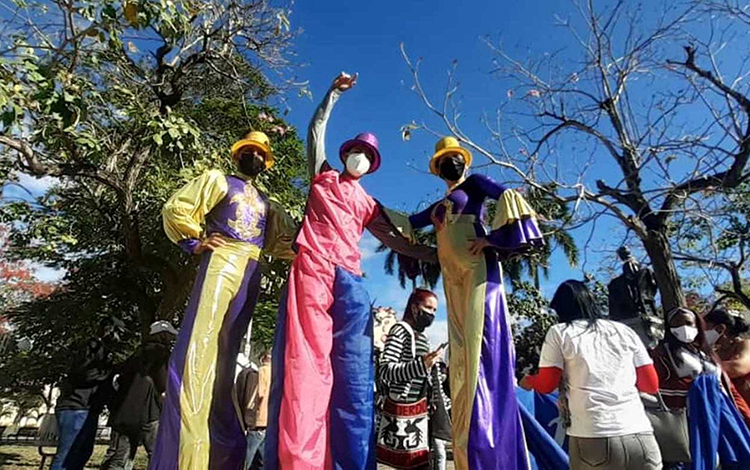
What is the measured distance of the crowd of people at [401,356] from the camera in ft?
8.87

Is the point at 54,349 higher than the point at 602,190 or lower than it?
lower

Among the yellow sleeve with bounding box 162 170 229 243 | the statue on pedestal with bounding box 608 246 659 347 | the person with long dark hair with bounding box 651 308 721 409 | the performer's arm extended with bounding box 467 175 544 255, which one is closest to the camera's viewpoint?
the performer's arm extended with bounding box 467 175 544 255

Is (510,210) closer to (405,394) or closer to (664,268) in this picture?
(405,394)

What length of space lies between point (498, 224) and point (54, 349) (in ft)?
36.0

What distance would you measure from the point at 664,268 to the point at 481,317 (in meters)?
Result: 6.54

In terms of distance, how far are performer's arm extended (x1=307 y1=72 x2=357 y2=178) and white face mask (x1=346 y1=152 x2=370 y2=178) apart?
0.17 metres

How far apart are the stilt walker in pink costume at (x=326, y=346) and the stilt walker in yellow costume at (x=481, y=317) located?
47 cm

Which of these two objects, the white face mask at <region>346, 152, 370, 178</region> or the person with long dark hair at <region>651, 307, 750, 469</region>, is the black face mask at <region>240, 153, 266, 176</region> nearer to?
the white face mask at <region>346, 152, 370, 178</region>

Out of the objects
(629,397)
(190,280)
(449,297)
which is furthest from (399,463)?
(190,280)

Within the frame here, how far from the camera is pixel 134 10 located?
140 inches

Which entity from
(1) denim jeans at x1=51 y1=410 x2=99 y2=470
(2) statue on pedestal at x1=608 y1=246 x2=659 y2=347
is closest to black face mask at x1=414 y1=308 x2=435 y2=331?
(2) statue on pedestal at x1=608 y1=246 x2=659 y2=347

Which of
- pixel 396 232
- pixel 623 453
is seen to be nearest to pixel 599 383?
pixel 623 453

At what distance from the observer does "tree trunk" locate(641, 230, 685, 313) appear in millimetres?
8109

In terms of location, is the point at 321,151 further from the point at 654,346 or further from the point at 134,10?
the point at 654,346
